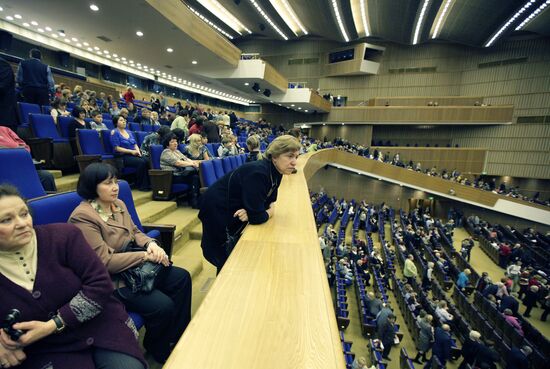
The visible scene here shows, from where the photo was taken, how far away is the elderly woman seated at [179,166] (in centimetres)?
319

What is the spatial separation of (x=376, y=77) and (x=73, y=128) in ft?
61.5

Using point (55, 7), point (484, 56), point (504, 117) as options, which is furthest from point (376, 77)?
point (55, 7)

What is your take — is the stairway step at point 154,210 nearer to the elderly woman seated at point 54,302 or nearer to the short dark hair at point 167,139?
the short dark hair at point 167,139

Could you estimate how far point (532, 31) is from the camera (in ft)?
44.4

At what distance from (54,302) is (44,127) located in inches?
123

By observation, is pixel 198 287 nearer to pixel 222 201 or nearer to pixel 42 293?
pixel 222 201

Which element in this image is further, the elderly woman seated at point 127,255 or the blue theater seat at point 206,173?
the blue theater seat at point 206,173

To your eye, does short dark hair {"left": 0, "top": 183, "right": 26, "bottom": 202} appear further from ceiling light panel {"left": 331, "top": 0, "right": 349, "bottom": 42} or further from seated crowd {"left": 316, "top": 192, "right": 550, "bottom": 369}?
ceiling light panel {"left": 331, "top": 0, "right": 349, "bottom": 42}

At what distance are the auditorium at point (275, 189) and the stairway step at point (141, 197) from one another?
2 centimetres

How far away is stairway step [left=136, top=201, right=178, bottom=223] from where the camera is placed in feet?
8.19

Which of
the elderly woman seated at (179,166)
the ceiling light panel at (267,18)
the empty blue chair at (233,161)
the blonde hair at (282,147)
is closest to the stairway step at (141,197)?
the elderly woman seated at (179,166)

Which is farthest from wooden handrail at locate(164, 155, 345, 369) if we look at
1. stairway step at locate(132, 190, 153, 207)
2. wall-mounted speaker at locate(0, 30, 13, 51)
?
wall-mounted speaker at locate(0, 30, 13, 51)

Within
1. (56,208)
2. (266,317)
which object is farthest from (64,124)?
(266,317)

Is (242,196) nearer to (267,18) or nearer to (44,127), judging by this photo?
(44,127)
